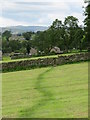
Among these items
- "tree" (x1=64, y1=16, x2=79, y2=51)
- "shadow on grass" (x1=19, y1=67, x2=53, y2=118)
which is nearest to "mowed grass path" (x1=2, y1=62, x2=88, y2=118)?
"shadow on grass" (x1=19, y1=67, x2=53, y2=118)

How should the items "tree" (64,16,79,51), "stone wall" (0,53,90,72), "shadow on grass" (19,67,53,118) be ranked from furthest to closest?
"tree" (64,16,79,51) < "stone wall" (0,53,90,72) < "shadow on grass" (19,67,53,118)

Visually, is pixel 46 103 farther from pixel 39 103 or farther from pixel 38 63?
pixel 38 63

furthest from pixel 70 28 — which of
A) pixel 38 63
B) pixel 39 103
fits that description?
pixel 39 103

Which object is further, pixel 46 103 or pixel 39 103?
pixel 39 103

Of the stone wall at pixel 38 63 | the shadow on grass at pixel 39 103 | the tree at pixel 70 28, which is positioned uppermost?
the tree at pixel 70 28

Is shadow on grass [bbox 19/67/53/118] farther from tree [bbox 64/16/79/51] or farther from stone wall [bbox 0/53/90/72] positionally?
tree [bbox 64/16/79/51]

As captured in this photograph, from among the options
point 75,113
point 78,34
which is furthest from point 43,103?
point 78,34

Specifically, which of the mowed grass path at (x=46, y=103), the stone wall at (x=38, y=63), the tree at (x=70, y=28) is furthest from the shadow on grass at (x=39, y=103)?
the tree at (x=70, y=28)

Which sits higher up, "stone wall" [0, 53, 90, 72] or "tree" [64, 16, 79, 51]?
"tree" [64, 16, 79, 51]

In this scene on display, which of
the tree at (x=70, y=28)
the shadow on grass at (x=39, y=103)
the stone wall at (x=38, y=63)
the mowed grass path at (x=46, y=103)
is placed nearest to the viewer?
the mowed grass path at (x=46, y=103)

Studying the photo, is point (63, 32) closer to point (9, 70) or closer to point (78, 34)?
point (78, 34)

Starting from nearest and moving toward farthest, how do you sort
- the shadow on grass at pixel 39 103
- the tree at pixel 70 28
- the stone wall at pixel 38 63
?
the shadow on grass at pixel 39 103, the stone wall at pixel 38 63, the tree at pixel 70 28

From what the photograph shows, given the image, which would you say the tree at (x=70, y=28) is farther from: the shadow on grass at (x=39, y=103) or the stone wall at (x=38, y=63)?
the shadow on grass at (x=39, y=103)

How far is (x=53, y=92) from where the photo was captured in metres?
16.6
